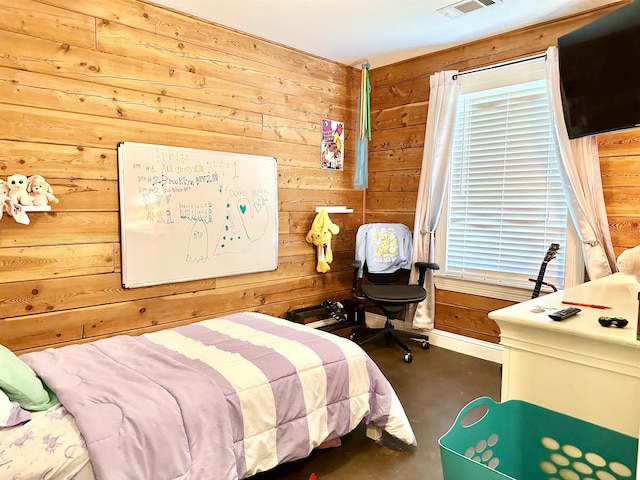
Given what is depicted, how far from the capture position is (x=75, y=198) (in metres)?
2.59

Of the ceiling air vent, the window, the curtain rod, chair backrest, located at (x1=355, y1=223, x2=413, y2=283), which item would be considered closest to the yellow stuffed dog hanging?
chair backrest, located at (x1=355, y1=223, x2=413, y2=283)

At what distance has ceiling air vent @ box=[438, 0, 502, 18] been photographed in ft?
9.36

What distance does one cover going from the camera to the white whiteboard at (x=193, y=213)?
A: 9.23 feet

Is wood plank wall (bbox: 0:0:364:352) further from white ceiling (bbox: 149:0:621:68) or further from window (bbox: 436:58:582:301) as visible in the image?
window (bbox: 436:58:582:301)

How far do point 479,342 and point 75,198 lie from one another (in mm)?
3144

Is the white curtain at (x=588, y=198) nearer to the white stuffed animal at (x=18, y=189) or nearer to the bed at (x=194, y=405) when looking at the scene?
the bed at (x=194, y=405)

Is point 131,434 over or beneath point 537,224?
beneath

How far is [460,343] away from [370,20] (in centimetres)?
266

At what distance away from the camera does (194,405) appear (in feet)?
5.57

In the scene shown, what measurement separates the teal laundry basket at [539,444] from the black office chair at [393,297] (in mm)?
1953

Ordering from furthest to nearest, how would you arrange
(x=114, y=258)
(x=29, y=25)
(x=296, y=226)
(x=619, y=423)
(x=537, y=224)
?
(x=296, y=226), (x=537, y=224), (x=114, y=258), (x=29, y=25), (x=619, y=423)

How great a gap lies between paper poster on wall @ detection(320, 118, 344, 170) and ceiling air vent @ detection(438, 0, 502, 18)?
4.48 ft

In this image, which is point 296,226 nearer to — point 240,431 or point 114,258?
point 114,258

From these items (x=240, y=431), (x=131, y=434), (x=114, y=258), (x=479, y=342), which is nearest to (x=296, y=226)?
(x=114, y=258)
